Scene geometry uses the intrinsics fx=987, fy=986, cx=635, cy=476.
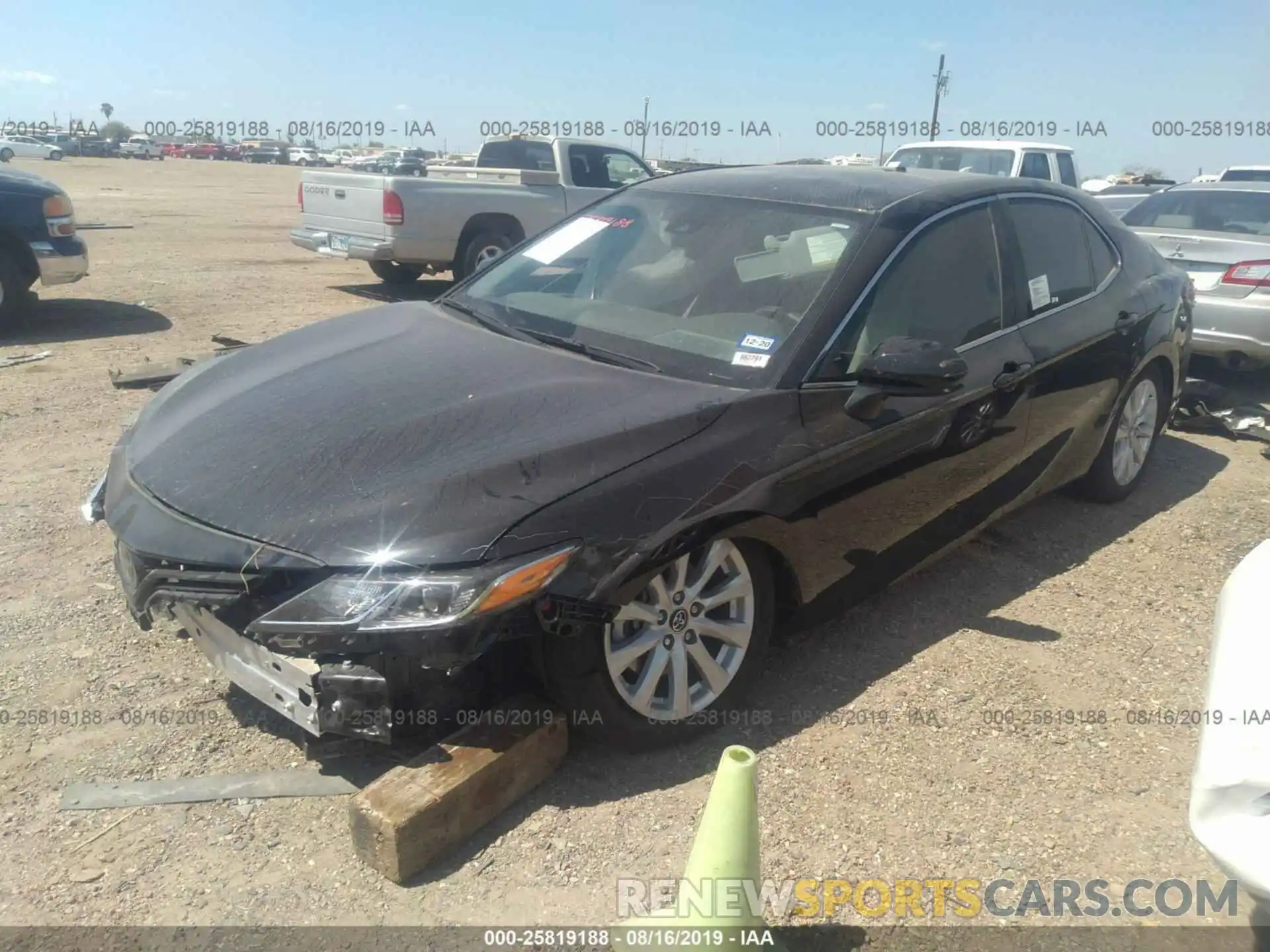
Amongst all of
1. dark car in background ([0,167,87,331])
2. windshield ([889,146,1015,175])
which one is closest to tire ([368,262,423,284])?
dark car in background ([0,167,87,331])

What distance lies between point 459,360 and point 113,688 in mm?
1581

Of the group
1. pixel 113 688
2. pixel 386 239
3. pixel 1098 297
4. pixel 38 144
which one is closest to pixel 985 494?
pixel 1098 297

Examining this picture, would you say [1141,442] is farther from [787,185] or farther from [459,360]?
[459,360]

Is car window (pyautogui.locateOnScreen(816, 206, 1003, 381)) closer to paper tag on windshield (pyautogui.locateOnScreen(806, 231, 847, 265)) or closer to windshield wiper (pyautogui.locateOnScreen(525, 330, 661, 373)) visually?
paper tag on windshield (pyautogui.locateOnScreen(806, 231, 847, 265))

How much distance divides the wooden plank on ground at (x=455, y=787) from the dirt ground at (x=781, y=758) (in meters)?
0.07

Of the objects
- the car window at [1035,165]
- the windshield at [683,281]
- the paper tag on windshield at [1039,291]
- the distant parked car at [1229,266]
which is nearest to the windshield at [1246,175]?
the car window at [1035,165]

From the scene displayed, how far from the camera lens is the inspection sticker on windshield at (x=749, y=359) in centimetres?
323

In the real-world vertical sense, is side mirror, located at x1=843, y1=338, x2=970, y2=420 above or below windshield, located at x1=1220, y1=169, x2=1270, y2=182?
below

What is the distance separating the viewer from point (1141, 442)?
5.27 m

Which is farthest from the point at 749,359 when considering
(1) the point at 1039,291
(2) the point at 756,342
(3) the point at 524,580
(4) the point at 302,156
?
(4) the point at 302,156

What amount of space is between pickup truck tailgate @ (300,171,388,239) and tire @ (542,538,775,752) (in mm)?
8196

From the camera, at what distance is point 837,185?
3.88 m

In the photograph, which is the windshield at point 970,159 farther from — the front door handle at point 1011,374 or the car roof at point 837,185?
the front door handle at point 1011,374

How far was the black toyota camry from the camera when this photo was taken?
2.53 m
